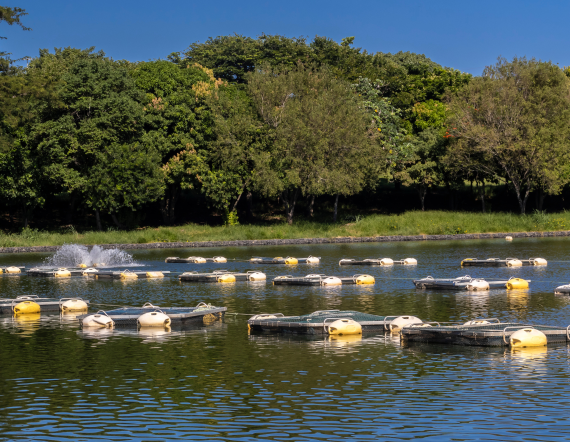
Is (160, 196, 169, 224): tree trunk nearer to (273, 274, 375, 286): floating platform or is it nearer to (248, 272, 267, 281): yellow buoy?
(248, 272, 267, 281): yellow buoy

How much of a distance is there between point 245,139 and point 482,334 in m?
58.4

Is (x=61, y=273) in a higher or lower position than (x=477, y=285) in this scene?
higher

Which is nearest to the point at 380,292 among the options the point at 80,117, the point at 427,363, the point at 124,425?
the point at 427,363

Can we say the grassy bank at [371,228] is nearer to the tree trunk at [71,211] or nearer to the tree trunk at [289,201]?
the tree trunk at [289,201]

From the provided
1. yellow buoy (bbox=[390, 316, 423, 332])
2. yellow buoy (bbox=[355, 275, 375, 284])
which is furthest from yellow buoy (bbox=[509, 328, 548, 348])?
yellow buoy (bbox=[355, 275, 375, 284])

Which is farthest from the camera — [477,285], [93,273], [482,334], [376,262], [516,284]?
[376,262]

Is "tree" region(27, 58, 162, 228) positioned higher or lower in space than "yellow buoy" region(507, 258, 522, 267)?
higher

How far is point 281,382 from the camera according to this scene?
17609mm

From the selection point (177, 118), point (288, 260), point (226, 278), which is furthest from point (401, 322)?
point (177, 118)

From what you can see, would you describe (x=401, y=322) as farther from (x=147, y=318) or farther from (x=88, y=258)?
(x=88, y=258)

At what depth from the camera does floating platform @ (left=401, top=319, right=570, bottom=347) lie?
21016mm

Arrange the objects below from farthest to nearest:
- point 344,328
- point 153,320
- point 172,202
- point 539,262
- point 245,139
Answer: point 172,202, point 245,139, point 539,262, point 153,320, point 344,328

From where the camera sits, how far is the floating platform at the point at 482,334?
21.0 m

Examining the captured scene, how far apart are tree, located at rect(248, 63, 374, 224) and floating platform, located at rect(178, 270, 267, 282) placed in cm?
3218
